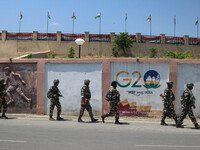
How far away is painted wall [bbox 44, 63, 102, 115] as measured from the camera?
11.6m

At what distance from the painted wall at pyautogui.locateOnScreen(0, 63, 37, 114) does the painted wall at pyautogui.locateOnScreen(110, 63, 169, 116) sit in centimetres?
440

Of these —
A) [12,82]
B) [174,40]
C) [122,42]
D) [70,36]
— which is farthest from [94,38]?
[12,82]

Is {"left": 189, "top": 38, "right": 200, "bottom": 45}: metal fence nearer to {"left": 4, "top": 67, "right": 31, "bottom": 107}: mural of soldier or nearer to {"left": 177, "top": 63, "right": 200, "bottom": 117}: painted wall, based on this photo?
{"left": 177, "top": 63, "right": 200, "bottom": 117}: painted wall

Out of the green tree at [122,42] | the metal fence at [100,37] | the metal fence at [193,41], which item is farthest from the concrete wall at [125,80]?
the metal fence at [193,41]

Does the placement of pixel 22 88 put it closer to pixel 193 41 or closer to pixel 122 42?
pixel 122 42

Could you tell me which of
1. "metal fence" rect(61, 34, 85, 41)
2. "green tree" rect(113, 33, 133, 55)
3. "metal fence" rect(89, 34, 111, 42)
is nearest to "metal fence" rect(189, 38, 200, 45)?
"green tree" rect(113, 33, 133, 55)

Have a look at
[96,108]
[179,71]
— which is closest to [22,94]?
[96,108]

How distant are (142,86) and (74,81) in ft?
11.7

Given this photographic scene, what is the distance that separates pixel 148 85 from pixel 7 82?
7.70m

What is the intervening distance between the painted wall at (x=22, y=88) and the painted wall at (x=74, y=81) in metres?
0.77

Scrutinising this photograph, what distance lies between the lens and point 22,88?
1230 centimetres

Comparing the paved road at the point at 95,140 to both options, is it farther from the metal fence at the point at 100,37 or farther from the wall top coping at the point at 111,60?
the metal fence at the point at 100,37

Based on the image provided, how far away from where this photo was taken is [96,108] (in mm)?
11617

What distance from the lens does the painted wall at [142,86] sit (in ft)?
37.2
